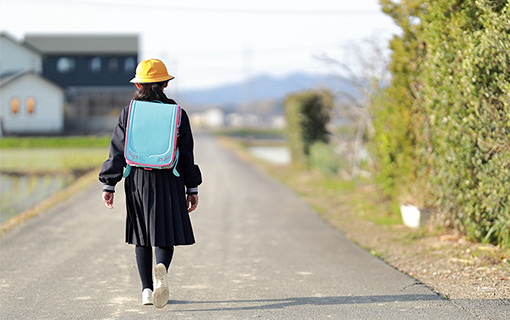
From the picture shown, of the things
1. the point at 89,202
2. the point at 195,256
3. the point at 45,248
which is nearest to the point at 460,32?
the point at 195,256

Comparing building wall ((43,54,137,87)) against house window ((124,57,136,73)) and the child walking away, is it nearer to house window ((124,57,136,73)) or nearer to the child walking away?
house window ((124,57,136,73))

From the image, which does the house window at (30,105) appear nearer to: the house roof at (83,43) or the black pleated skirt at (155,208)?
the house roof at (83,43)

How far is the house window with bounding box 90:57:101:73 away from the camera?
4284 centimetres

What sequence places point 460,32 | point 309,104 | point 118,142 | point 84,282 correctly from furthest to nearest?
point 309,104 < point 460,32 < point 84,282 < point 118,142

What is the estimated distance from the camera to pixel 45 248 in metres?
7.09

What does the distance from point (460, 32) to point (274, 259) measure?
3.41 metres

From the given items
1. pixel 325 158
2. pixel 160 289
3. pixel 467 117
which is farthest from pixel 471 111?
pixel 325 158

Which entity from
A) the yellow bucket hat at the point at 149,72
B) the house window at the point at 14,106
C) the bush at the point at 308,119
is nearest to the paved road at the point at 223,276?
the yellow bucket hat at the point at 149,72

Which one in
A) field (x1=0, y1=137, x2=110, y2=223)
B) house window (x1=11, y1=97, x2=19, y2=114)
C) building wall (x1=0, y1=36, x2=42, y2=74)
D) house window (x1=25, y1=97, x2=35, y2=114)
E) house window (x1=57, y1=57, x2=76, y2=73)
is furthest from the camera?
house window (x1=57, y1=57, x2=76, y2=73)

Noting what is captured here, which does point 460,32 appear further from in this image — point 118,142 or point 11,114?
point 11,114

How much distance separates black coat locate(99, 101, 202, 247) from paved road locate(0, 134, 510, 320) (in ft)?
2.02

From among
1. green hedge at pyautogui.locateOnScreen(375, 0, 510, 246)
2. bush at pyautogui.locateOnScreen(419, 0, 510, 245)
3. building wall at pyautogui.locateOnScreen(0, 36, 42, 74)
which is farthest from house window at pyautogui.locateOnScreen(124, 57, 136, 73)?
bush at pyautogui.locateOnScreen(419, 0, 510, 245)

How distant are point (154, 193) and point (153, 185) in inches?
2.6

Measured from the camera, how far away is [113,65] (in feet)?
142
